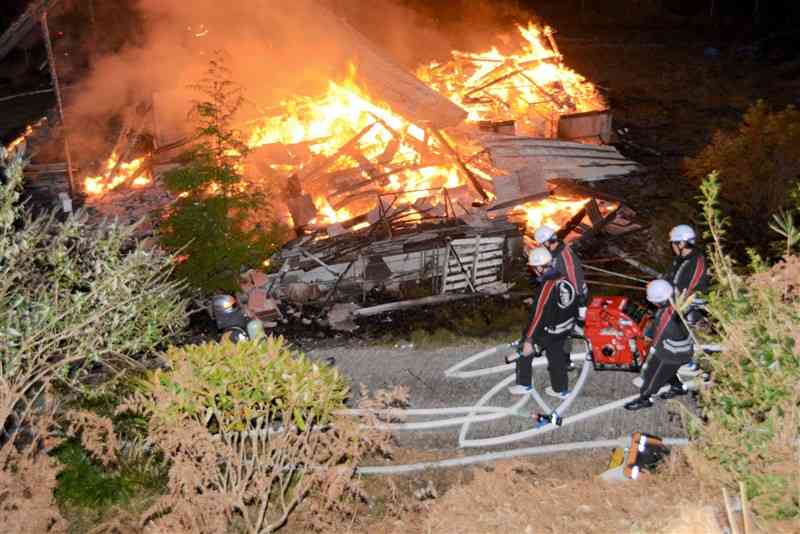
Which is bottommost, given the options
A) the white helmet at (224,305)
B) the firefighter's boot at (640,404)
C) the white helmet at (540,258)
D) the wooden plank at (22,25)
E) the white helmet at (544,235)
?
the firefighter's boot at (640,404)

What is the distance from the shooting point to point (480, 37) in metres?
24.2

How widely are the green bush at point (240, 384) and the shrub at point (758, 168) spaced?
30.0 ft

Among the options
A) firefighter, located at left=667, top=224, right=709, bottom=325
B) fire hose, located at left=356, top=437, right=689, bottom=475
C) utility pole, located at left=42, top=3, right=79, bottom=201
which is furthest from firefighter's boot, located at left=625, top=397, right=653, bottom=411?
utility pole, located at left=42, top=3, right=79, bottom=201

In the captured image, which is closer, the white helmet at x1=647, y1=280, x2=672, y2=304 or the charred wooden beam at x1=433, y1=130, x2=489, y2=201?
the white helmet at x1=647, y1=280, x2=672, y2=304

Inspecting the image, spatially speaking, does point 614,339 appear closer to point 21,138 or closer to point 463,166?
point 463,166

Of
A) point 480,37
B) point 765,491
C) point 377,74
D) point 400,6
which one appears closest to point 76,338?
point 765,491

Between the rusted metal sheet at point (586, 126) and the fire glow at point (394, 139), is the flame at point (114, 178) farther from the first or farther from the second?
the rusted metal sheet at point (586, 126)

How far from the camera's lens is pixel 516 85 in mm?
20375

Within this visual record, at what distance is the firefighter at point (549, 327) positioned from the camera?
8.46 meters

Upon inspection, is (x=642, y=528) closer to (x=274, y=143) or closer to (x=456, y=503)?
(x=456, y=503)

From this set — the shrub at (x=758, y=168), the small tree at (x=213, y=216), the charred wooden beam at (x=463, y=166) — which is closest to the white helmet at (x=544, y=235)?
the small tree at (x=213, y=216)

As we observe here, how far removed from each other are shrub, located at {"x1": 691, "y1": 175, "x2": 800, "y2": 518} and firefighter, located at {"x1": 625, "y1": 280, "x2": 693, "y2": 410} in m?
1.35

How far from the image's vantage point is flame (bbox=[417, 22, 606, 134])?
18953mm

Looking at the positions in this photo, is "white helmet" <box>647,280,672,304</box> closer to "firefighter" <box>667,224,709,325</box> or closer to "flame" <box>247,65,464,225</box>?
"firefighter" <box>667,224,709,325</box>
